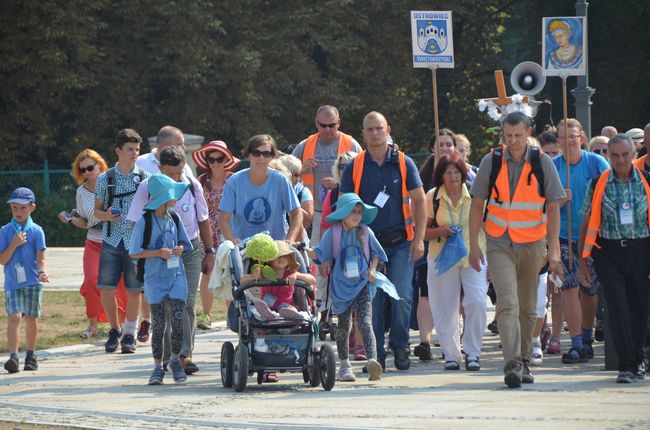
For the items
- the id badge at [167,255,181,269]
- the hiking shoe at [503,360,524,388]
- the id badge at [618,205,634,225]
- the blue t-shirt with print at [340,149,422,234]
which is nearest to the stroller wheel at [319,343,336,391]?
the hiking shoe at [503,360,524,388]

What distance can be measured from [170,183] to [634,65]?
3315 cm

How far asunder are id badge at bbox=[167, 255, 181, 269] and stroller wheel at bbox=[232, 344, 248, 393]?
1125 millimetres

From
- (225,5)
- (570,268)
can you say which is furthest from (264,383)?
(225,5)

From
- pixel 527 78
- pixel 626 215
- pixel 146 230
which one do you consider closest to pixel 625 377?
pixel 626 215

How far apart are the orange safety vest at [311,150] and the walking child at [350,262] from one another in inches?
121

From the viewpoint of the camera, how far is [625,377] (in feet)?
36.0

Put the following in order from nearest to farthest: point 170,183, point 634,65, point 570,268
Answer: point 170,183 → point 570,268 → point 634,65

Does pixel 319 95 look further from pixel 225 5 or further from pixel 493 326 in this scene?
pixel 493 326

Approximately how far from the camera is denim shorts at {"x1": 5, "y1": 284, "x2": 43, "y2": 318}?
13336 mm

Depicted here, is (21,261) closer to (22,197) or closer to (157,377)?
(22,197)

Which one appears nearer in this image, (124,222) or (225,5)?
(124,222)

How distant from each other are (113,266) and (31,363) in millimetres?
1607

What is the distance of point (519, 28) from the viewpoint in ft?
151

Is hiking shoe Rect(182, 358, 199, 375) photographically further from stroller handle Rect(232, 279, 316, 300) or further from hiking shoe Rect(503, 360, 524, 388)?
hiking shoe Rect(503, 360, 524, 388)
